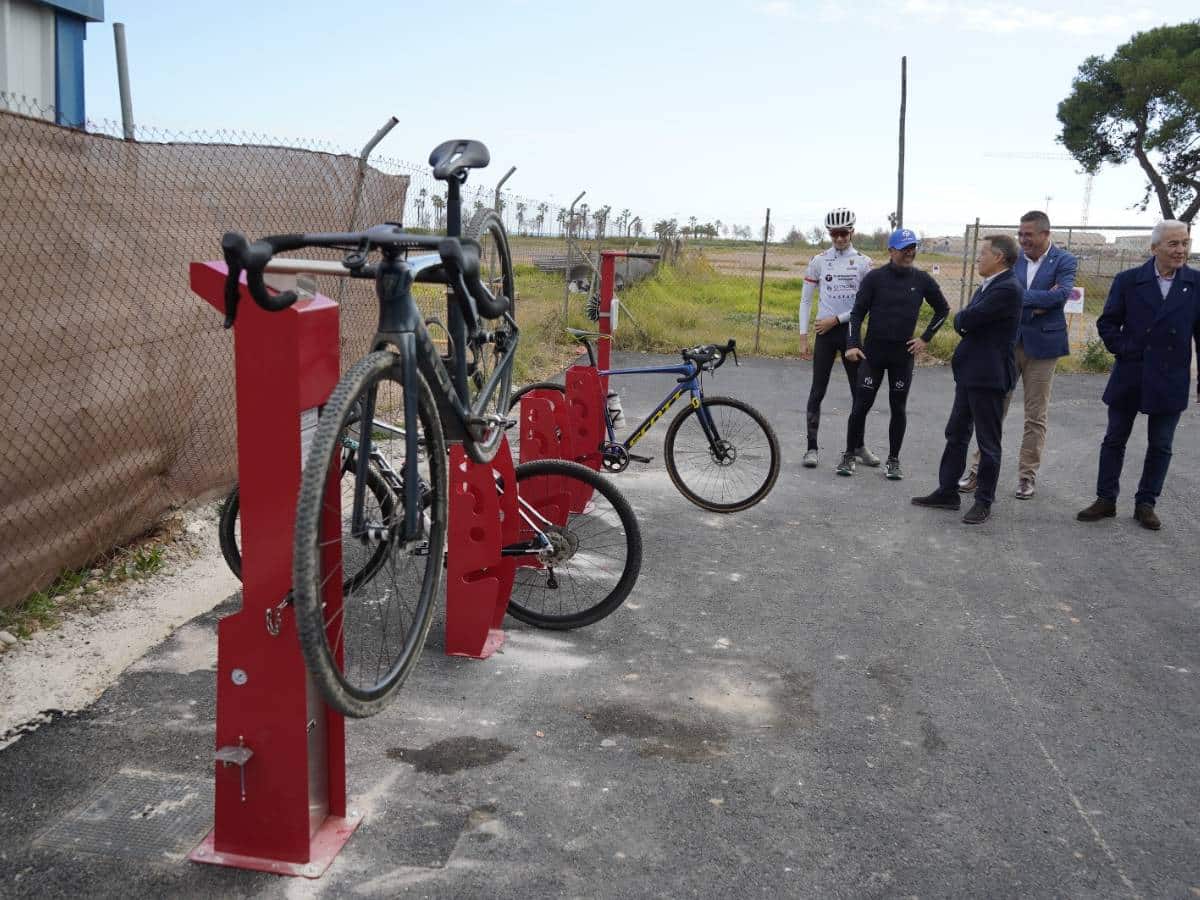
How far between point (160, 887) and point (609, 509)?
2.57m

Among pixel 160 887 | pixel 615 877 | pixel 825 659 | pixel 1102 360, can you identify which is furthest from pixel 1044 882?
pixel 1102 360

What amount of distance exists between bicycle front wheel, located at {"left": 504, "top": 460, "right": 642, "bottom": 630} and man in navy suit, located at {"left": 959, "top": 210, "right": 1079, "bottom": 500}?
3.76 m

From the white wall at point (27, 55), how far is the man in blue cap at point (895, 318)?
18.9 ft

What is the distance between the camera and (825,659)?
468 cm

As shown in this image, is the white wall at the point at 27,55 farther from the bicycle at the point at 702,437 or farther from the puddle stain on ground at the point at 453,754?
the puddle stain on ground at the point at 453,754

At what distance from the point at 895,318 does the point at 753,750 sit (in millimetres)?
4922

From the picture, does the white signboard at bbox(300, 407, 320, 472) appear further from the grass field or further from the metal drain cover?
the grass field

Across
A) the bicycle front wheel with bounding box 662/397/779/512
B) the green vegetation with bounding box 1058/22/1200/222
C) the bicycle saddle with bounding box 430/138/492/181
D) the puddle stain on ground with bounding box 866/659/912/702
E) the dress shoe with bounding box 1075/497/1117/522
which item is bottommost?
the puddle stain on ground with bounding box 866/659/912/702

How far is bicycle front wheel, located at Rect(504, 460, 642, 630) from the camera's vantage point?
4.77 m

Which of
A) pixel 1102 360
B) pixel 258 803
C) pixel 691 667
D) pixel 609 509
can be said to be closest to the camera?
pixel 258 803

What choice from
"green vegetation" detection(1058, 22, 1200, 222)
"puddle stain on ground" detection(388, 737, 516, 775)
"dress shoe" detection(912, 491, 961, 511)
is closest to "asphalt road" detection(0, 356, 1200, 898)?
"puddle stain on ground" detection(388, 737, 516, 775)

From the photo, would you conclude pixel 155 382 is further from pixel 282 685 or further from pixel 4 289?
pixel 282 685

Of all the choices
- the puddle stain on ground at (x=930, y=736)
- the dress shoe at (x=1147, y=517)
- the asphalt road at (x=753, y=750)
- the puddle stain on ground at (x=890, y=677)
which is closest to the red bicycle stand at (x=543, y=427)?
the asphalt road at (x=753, y=750)

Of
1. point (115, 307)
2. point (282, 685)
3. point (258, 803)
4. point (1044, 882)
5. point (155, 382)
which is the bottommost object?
point (1044, 882)
